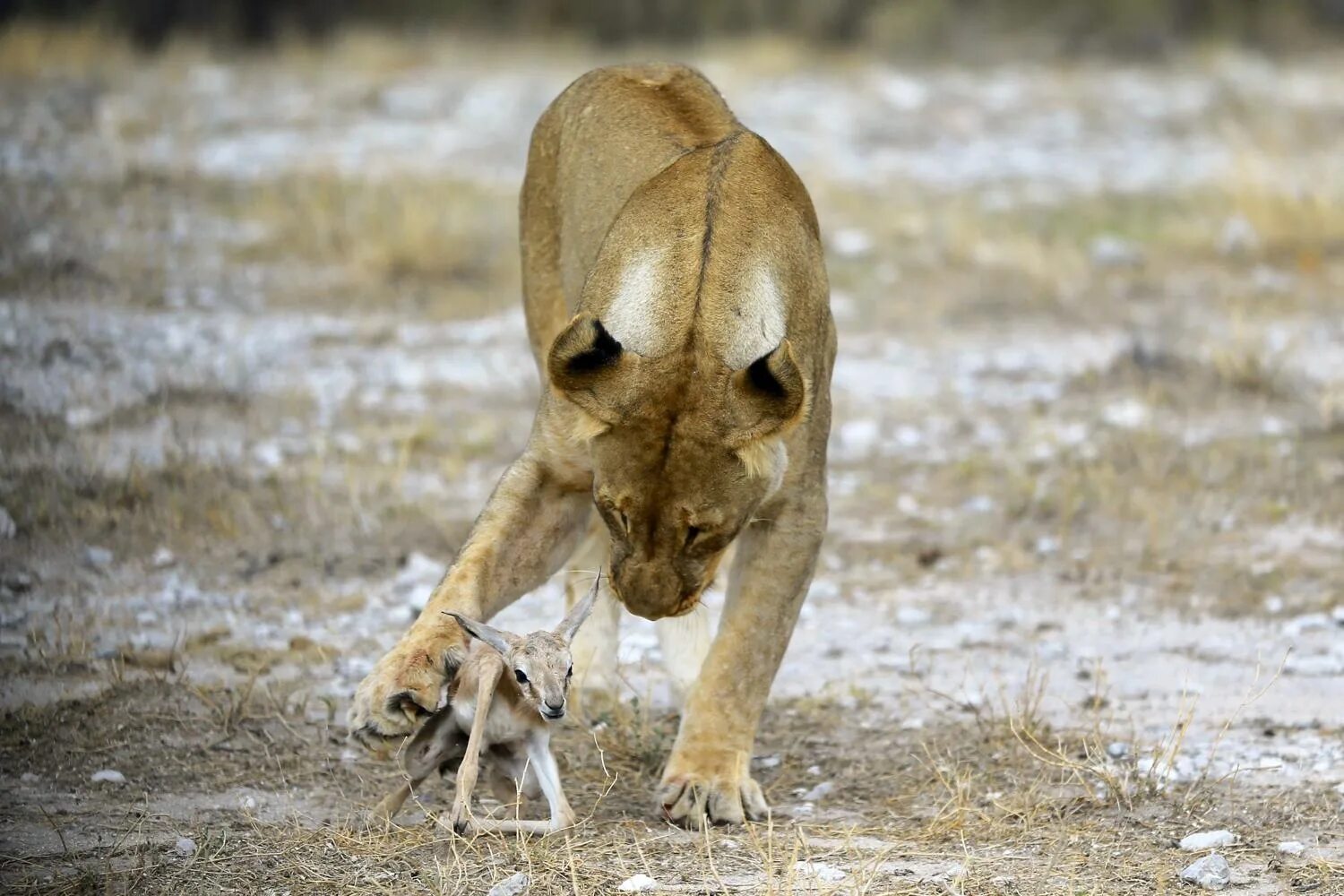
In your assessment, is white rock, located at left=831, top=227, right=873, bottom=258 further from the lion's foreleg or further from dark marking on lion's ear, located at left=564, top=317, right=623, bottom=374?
dark marking on lion's ear, located at left=564, top=317, right=623, bottom=374

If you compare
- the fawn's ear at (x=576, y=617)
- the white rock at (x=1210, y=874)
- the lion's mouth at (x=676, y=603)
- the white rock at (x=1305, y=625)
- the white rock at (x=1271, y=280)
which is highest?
the lion's mouth at (x=676, y=603)

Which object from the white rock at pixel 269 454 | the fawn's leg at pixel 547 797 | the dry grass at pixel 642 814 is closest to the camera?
the dry grass at pixel 642 814

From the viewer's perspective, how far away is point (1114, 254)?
36.4 feet

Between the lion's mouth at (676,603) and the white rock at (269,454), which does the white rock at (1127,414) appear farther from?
the lion's mouth at (676,603)

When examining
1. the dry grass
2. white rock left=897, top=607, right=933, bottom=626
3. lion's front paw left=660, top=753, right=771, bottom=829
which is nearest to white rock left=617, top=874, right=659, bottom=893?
the dry grass

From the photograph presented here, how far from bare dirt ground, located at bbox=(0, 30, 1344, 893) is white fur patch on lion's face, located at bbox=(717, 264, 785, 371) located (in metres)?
0.97

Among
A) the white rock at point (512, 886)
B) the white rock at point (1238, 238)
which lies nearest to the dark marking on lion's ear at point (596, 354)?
the white rock at point (512, 886)

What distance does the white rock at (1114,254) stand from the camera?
11.0 m

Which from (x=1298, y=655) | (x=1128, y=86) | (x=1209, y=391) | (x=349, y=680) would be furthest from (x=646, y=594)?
(x=1128, y=86)

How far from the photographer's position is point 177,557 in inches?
251

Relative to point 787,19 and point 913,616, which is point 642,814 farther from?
point 787,19

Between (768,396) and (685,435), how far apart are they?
19 centimetres

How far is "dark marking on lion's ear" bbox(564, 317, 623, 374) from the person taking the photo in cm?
400

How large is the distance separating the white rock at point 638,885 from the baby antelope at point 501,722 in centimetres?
23
